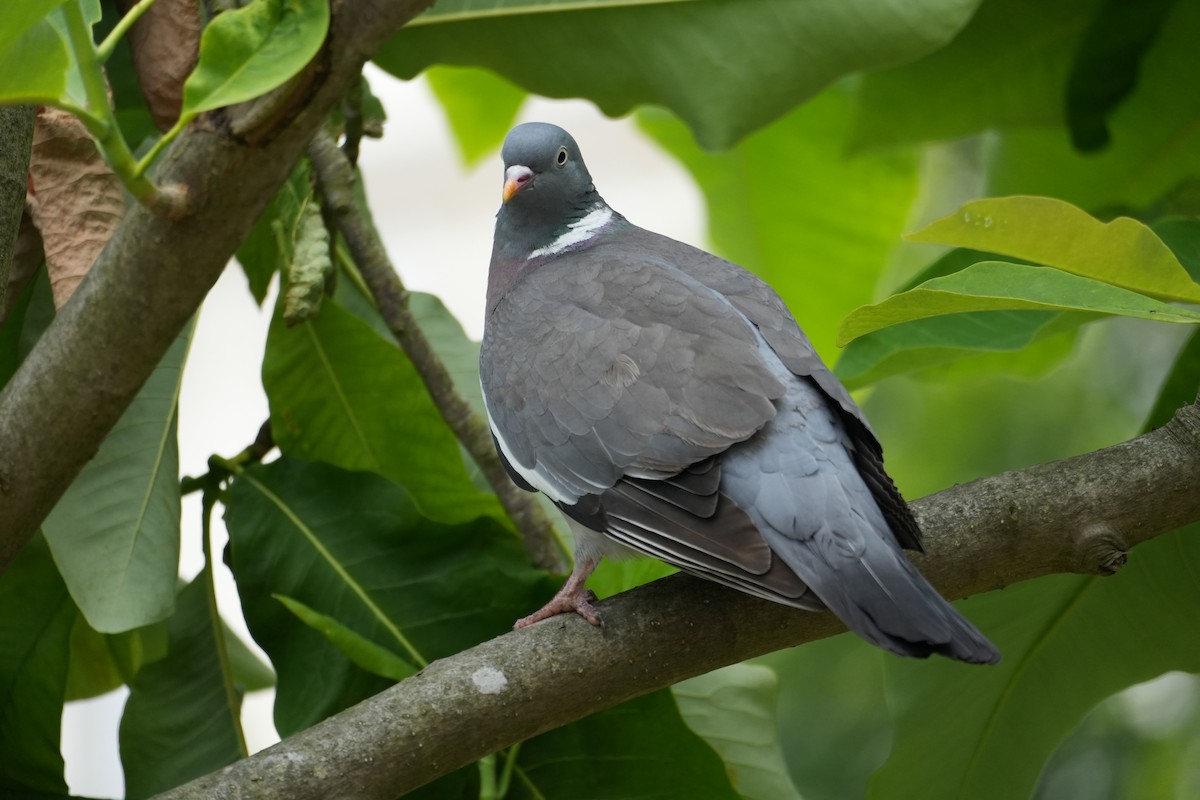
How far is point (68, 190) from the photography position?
1330 millimetres

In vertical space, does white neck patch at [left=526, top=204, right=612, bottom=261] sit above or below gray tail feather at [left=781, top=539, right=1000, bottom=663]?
above

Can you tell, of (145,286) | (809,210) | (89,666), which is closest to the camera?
(145,286)

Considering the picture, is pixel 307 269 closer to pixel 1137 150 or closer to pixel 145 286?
pixel 145 286

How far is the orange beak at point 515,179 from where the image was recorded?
1680mm

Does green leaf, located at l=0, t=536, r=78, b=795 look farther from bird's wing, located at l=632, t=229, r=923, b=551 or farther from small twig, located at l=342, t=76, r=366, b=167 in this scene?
bird's wing, located at l=632, t=229, r=923, b=551

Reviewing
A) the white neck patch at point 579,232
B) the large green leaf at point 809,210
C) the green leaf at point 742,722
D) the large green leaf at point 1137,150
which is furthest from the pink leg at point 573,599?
the large green leaf at point 1137,150

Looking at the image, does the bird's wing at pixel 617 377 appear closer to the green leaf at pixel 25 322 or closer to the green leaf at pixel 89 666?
the green leaf at pixel 25 322

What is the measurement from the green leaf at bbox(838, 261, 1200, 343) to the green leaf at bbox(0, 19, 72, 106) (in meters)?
0.64

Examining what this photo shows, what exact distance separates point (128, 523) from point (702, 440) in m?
0.69

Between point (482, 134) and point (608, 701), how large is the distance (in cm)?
131

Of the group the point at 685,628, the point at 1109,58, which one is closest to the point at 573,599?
the point at 685,628

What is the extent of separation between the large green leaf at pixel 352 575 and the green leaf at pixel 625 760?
0.16 meters

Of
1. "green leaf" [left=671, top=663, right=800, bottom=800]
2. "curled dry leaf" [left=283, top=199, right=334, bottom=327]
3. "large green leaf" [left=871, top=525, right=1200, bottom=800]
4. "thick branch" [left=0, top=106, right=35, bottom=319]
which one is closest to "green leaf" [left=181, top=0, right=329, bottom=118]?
"thick branch" [left=0, top=106, right=35, bottom=319]

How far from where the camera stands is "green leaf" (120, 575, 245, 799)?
4.75 ft
